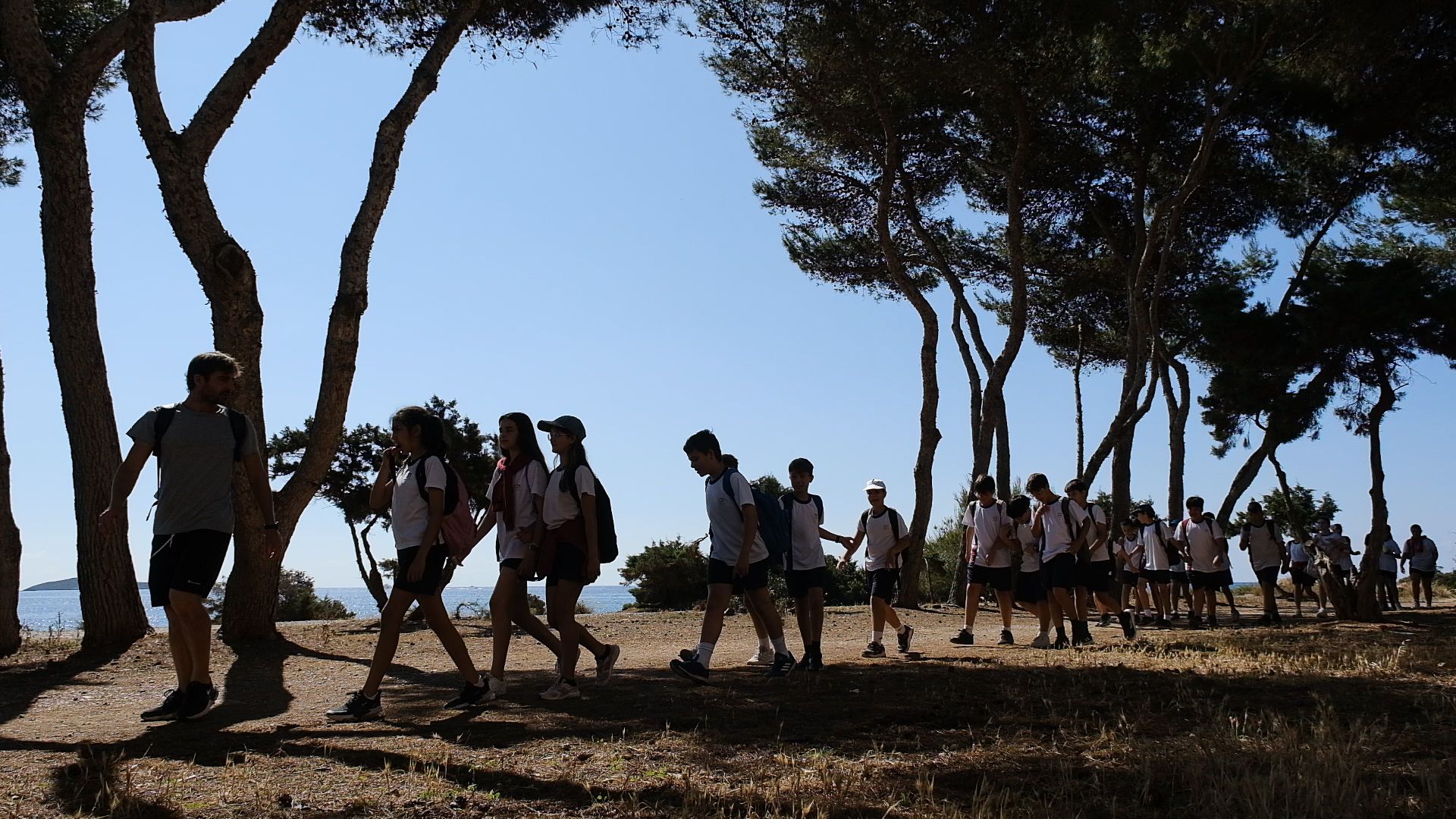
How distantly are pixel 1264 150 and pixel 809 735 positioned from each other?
2008 cm

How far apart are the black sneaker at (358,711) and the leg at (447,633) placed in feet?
1.47

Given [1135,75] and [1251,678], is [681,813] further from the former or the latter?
[1135,75]

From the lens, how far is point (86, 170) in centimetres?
1090

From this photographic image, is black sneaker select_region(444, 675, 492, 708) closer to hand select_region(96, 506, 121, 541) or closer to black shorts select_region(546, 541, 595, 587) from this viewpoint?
black shorts select_region(546, 541, 595, 587)

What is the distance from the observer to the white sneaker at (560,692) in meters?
6.89

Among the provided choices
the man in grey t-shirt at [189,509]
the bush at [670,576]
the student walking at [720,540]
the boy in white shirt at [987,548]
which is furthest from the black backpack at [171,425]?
the bush at [670,576]

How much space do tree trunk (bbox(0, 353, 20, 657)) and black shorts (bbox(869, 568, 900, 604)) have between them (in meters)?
7.52

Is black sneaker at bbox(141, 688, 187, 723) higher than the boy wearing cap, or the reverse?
the boy wearing cap

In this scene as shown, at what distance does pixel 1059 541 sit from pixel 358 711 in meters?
7.26

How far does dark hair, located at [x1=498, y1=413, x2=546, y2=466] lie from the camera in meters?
6.96

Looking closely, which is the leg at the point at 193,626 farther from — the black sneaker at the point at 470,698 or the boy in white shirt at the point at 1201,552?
the boy in white shirt at the point at 1201,552

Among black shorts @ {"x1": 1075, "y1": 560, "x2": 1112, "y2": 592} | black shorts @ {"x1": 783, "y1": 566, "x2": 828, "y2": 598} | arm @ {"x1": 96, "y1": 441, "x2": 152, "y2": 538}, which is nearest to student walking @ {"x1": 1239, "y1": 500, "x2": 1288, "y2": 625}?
black shorts @ {"x1": 1075, "y1": 560, "x2": 1112, "y2": 592}

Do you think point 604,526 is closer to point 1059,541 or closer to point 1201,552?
point 1059,541

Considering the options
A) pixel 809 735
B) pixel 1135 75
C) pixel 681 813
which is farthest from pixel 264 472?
pixel 1135 75
